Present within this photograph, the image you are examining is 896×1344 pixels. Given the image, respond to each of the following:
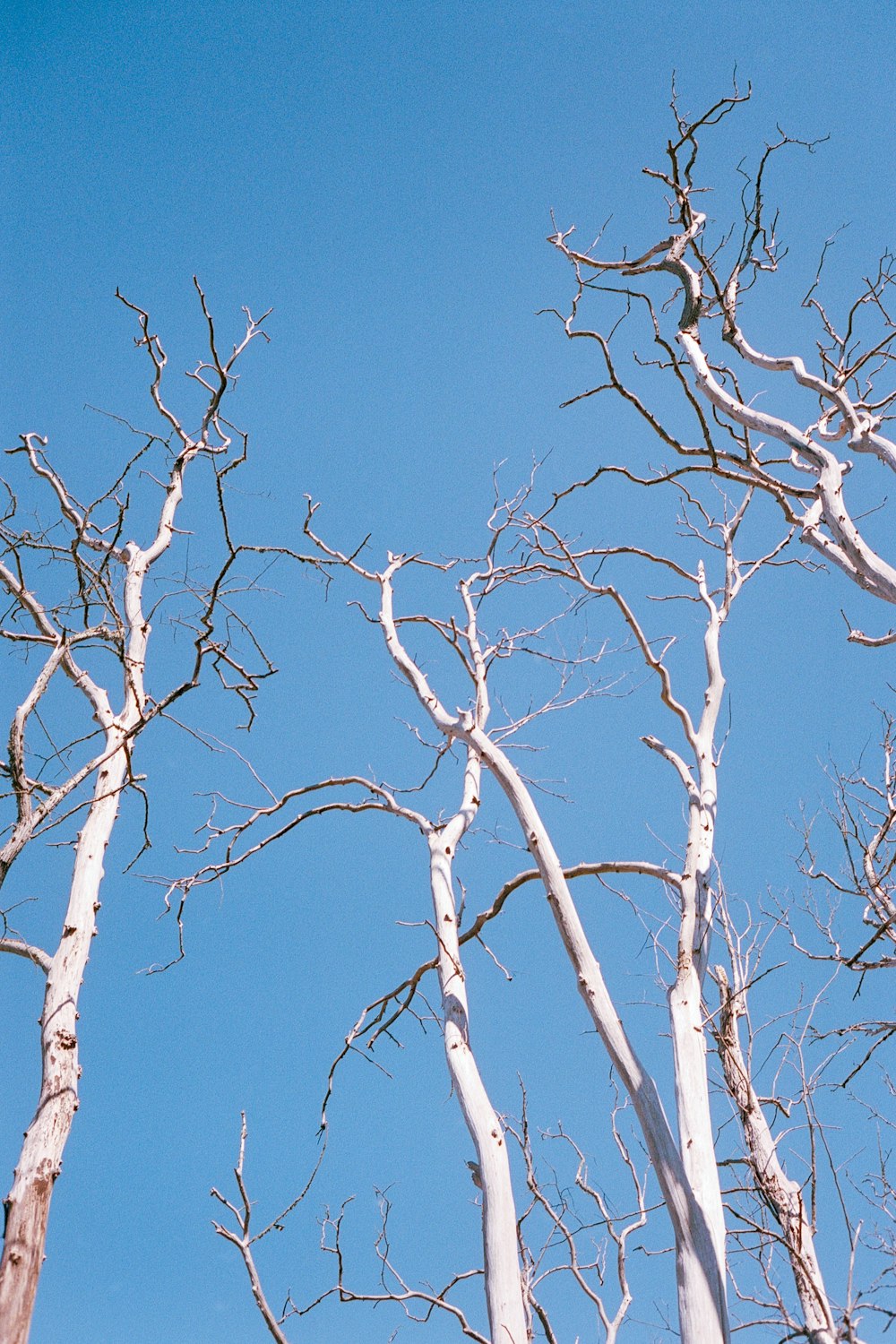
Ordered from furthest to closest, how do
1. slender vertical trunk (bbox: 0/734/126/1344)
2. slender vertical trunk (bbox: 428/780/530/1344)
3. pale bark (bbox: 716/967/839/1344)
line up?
pale bark (bbox: 716/967/839/1344), slender vertical trunk (bbox: 428/780/530/1344), slender vertical trunk (bbox: 0/734/126/1344)

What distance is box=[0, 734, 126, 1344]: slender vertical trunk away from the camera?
305 centimetres

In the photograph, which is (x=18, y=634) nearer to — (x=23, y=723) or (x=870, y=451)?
(x=23, y=723)

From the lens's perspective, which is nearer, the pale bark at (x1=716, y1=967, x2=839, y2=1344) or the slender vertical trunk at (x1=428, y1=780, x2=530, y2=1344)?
the slender vertical trunk at (x1=428, y1=780, x2=530, y2=1344)

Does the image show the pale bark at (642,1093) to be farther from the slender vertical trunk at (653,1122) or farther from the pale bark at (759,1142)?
the pale bark at (759,1142)

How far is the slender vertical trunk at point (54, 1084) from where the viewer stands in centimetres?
305

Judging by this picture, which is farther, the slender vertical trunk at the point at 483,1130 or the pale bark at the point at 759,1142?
the pale bark at the point at 759,1142

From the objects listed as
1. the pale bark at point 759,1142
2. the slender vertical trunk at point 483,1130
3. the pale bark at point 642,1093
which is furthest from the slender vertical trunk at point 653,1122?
the pale bark at point 759,1142

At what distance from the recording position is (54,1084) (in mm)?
3605

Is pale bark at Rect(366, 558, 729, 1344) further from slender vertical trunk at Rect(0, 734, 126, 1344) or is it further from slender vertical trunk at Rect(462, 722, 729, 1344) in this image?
slender vertical trunk at Rect(0, 734, 126, 1344)

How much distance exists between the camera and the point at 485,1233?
375 cm

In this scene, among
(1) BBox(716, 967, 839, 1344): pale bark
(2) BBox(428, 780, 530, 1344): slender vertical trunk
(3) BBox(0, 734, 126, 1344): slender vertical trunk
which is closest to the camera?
(3) BBox(0, 734, 126, 1344): slender vertical trunk

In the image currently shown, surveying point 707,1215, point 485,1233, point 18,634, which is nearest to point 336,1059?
point 485,1233

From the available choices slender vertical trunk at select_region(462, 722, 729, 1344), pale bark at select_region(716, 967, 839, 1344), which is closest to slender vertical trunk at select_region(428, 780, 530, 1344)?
slender vertical trunk at select_region(462, 722, 729, 1344)

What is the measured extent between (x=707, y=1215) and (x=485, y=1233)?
927 millimetres
